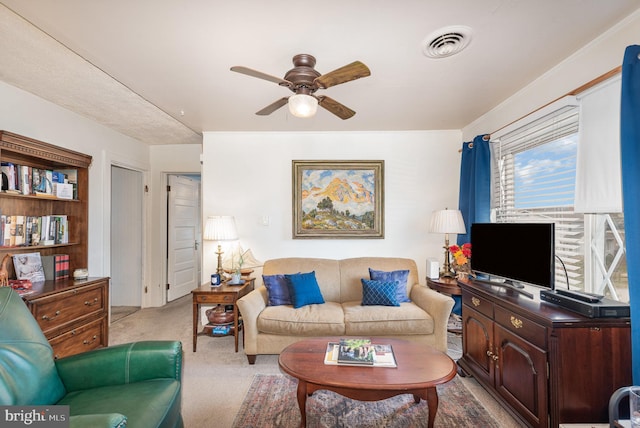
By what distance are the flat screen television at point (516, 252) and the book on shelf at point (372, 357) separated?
1.06 meters

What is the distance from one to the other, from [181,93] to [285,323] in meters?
2.28

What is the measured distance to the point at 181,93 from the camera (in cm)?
266

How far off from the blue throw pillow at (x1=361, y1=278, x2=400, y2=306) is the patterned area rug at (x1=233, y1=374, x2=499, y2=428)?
85cm

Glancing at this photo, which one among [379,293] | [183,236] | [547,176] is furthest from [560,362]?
[183,236]

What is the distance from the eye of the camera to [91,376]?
1.55m

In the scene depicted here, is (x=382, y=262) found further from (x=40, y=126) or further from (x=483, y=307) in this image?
(x=40, y=126)

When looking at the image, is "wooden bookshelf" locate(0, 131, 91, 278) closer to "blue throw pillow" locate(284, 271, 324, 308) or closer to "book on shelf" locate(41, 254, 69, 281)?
"book on shelf" locate(41, 254, 69, 281)

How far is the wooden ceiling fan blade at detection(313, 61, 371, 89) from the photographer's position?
161cm

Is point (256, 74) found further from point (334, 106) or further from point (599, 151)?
point (599, 151)

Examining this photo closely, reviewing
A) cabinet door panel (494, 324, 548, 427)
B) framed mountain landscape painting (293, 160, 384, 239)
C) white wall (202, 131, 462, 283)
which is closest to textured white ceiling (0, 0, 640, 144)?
white wall (202, 131, 462, 283)

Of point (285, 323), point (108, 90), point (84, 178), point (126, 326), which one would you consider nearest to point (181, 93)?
point (108, 90)

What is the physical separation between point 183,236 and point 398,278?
141 inches

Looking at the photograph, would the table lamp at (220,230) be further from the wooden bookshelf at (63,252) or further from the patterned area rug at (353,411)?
the patterned area rug at (353,411)

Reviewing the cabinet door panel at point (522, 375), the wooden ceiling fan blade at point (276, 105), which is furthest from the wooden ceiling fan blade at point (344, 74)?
the cabinet door panel at point (522, 375)
